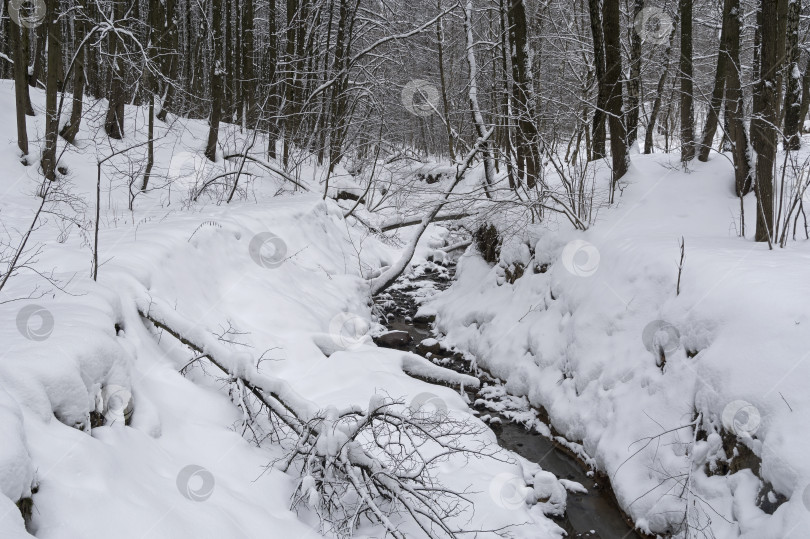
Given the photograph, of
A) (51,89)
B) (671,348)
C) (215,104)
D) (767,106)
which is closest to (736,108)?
(767,106)

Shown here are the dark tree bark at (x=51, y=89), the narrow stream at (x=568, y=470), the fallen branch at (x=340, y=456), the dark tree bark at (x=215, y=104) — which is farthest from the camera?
the dark tree bark at (x=215, y=104)

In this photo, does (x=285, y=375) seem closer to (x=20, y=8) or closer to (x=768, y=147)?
(x=768, y=147)

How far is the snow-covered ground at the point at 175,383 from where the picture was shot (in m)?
2.54

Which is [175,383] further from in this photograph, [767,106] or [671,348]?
[767,106]

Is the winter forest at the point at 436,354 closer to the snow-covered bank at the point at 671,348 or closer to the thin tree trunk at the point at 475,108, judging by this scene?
the snow-covered bank at the point at 671,348

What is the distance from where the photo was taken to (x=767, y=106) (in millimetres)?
5992

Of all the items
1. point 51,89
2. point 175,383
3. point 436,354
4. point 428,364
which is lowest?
point 436,354

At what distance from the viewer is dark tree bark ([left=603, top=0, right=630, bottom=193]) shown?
8688mm

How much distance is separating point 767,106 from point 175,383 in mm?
6511

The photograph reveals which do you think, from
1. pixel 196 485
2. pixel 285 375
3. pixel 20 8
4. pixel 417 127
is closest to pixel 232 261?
pixel 285 375

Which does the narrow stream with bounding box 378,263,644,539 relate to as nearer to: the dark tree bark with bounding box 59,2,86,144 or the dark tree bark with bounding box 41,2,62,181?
the dark tree bark with bounding box 41,2,62,181

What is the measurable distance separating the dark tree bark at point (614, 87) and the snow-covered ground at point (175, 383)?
4704mm

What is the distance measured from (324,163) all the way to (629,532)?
14.8m

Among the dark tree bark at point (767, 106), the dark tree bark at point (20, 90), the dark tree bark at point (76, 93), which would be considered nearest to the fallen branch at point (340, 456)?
the dark tree bark at point (767, 106)
